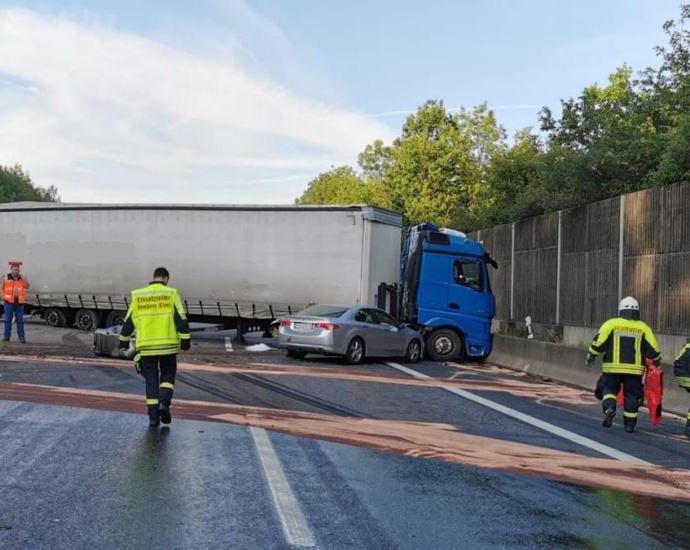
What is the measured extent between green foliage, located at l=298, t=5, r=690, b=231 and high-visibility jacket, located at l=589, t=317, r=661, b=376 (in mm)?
7075

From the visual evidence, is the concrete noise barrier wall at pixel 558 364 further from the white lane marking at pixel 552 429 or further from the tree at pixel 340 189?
the tree at pixel 340 189

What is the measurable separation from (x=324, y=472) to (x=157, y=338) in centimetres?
283

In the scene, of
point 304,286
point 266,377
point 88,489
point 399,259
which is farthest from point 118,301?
point 88,489

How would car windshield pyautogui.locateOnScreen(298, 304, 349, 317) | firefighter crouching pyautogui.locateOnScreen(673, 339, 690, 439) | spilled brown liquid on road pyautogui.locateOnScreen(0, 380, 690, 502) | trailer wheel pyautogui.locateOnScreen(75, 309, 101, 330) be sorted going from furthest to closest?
trailer wheel pyautogui.locateOnScreen(75, 309, 101, 330), car windshield pyautogui.locateOnScreen(298, 304, 349, 317), firefighter crouching pyautogui.locateOnScreen(673, 339, 690, 439), spilled brown liquid on road pyautogui.locateOnScreen(0, 380, 690, 502)

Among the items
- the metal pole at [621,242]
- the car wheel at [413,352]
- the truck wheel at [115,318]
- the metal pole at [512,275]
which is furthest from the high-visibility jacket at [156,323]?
the metal pole at [512,275]

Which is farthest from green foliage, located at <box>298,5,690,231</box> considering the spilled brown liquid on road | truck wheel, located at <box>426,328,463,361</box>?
the spilled brown liquid on road

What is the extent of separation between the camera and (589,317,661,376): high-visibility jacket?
9.62 metres

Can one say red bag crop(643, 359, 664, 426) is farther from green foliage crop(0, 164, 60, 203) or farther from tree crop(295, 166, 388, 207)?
green foliage crop(0, 164, 60, 203)

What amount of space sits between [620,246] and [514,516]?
11301mm

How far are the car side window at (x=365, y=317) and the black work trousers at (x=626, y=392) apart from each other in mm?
7809

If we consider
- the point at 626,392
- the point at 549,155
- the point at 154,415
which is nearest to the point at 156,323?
the point at 154,415

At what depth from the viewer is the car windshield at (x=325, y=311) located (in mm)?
16891

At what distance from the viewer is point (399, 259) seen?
2061cm

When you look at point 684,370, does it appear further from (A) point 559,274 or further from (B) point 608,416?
(A) point 559,274
